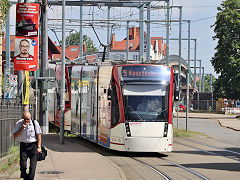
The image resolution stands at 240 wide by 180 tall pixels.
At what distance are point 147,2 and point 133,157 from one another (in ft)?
76.0

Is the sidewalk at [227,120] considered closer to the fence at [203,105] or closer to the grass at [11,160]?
the fence at [203,105]

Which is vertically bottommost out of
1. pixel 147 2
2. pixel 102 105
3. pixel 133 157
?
pixel 133 157

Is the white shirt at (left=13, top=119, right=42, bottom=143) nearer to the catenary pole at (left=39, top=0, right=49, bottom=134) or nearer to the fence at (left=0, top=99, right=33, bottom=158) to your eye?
the fence at (left=0, top=99, right=33, bottom=158)

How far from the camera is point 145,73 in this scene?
66.0 ft

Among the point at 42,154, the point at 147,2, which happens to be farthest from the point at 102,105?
the point at 147,2

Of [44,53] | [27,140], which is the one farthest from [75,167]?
[44,53]

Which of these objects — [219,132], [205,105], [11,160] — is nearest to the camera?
[11,160]

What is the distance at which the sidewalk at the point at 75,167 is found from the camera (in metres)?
A: 13.7

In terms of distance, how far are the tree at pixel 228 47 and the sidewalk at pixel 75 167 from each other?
142ft

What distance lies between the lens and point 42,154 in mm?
11992

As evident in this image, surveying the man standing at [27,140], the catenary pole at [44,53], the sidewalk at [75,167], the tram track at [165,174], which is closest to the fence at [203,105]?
the catenary pole at [44,53]

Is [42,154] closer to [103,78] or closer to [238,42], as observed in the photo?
[103,78]

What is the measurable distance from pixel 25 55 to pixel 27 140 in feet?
32.6

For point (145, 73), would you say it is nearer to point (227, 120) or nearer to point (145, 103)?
point (145, 103)
